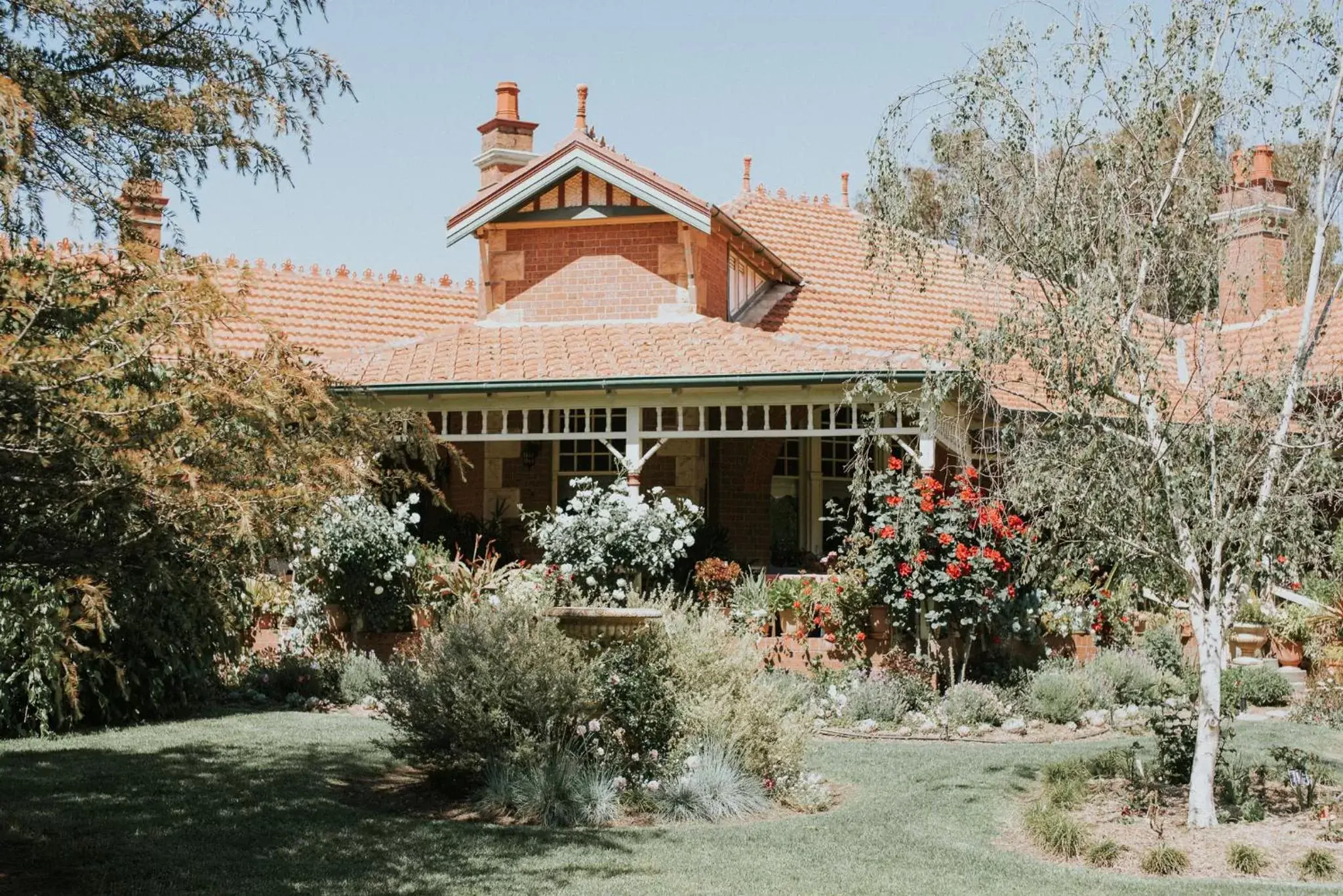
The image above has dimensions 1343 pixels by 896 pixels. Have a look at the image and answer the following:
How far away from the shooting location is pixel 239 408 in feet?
18.1

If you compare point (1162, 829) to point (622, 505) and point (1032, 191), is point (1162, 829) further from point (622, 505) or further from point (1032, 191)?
point (622, 505)

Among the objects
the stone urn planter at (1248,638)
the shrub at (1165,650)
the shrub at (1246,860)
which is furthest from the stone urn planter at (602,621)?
the stone urn planter at (1248,638)

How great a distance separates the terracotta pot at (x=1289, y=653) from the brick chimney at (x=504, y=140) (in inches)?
491

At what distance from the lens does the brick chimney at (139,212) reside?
583cm

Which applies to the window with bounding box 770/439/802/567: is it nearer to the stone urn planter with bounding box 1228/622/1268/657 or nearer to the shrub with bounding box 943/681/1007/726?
the stone urn planter with bounding box 1228/622/1268/657

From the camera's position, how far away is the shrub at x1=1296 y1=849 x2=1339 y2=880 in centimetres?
694

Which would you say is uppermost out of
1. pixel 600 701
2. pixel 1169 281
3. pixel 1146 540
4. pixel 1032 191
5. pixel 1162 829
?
pixel 1032 191

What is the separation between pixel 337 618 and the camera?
14.0 m

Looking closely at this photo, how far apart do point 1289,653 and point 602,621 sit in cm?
857

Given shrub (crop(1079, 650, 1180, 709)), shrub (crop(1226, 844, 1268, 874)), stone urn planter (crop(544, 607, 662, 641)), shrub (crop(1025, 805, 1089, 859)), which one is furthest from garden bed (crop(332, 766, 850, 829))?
shrub (crop(1079, 650, 1180, 709))

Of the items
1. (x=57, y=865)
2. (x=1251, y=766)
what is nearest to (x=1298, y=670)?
(x=1251, y=766)

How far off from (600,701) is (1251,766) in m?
4.44

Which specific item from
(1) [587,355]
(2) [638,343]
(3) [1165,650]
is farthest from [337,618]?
(3) [1165,650]

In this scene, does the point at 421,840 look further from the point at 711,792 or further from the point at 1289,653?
the point at 1289,653
